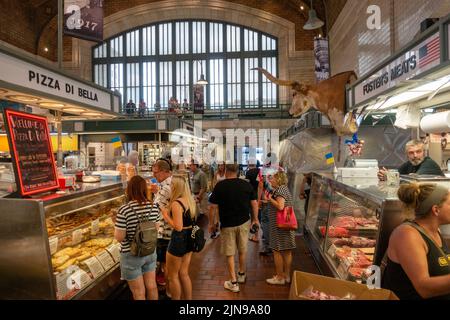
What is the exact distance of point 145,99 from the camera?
19109 mm

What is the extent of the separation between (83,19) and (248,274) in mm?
4947

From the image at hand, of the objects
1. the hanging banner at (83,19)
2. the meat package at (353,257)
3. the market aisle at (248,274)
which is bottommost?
the market aisle at (248,274)

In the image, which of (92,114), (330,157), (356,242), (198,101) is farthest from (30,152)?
(198,101)

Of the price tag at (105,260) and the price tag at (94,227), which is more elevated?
the price tag at (94,227)

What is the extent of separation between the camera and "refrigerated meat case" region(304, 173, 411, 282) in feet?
7.88

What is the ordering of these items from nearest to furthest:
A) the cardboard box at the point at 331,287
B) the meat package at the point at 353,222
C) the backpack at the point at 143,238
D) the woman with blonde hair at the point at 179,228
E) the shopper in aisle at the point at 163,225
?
the cardboard box at the point at 331,287, the backpack at the point at 143,238, the woman with blonde hair at the point at 179,228, the meat package at the point at 353,222, the shopper in aisle at the point at 163,225

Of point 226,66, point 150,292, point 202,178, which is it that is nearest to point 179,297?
point 150,292

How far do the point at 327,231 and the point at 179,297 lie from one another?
202cm

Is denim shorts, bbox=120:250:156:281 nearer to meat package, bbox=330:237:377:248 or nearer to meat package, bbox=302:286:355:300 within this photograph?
meat package, bbox=302:286:355:300

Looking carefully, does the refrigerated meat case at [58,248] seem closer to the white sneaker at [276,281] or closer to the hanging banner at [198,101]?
the white sneaker at [276,281]

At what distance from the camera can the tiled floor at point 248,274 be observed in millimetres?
3864

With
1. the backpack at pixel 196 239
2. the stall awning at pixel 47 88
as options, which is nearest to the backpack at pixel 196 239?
the backpack at pixel 196 239

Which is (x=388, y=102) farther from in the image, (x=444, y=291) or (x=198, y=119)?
(x=198, y=119)

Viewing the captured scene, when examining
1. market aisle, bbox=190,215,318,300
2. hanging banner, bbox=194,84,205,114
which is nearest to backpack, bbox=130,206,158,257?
market aisle, bbox=190,215,318,300
